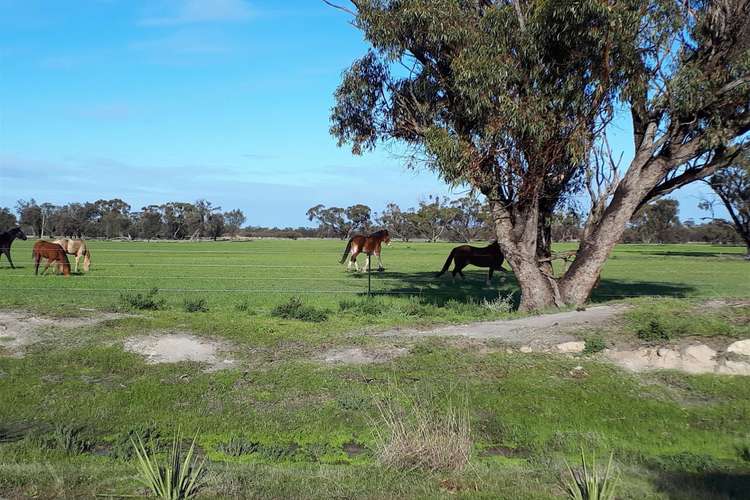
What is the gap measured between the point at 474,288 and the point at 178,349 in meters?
16.2

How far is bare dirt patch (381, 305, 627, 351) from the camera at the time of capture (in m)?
11.8

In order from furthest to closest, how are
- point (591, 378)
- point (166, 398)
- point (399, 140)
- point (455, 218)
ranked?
point (455, 218) < point (399, 140) < point (591, 378) < point (166, 398)

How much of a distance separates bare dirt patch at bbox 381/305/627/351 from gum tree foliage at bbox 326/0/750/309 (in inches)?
111

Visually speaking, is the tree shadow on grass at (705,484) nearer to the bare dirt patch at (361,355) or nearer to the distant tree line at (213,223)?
the bare dirt patch at (361,355)

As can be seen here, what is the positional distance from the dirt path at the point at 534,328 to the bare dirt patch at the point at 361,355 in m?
1.26

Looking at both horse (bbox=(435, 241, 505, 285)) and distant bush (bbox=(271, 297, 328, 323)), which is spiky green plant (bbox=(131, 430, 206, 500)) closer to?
distant bush (bbox=(271, 297, 328, 323))

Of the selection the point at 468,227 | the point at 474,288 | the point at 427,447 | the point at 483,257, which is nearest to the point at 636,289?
the point at 483,257

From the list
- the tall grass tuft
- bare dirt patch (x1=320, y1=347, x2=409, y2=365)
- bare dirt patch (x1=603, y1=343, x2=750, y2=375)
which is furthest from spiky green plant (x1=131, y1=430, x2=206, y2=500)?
bare dirt patch (x1=603, y1=343, x2=750, y2=375)

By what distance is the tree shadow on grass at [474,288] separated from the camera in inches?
880

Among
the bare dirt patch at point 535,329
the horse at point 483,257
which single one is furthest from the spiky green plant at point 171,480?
the horse at point 483,257

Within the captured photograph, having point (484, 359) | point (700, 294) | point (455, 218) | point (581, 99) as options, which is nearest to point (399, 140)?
point (581, 99)

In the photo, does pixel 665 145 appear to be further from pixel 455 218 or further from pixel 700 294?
pixel 455 218

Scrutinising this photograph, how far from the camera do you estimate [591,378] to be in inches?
Answer: 406

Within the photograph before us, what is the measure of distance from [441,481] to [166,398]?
4.82 m
